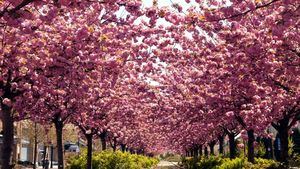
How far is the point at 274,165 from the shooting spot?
18109mm

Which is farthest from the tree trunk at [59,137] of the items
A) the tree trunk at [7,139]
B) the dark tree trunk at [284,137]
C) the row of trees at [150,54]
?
the dark tree trunk at [284,137]

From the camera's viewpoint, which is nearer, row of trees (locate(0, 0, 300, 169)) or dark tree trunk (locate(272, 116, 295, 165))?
row of trees (locate(0, 0, 300, 169))

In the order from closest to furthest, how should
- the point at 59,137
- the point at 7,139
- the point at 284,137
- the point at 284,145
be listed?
the point at 7,139 → the point at 284,145 → the point at 284,137 → the point at 59,137

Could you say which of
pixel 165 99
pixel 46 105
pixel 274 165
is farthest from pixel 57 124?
pixel 274 165

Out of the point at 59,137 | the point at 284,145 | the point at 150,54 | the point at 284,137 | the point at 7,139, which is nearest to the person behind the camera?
the point at 7,139

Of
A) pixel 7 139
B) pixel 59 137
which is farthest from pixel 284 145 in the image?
pixel 7 139

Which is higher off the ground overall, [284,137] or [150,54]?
[150,54]

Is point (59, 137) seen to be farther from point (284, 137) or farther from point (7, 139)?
point (284, 137)

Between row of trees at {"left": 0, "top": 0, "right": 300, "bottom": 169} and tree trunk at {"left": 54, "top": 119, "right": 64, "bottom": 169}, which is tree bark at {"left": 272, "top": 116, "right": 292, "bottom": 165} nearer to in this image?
row of trees at {"left": 0, "top": 0, "right": 300, "bottom": 169}

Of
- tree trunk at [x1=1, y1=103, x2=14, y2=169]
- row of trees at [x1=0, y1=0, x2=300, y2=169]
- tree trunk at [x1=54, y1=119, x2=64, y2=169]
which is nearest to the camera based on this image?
row of trees at [x1=0, y1=0, x2=300, y2=169]

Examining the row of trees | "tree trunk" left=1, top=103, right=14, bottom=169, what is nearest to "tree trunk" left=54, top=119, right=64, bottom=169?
the row of trees

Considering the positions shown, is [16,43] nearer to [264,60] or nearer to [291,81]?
[264,60]

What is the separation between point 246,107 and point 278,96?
6.88 feet

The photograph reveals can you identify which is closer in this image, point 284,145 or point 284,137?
point 284,145
